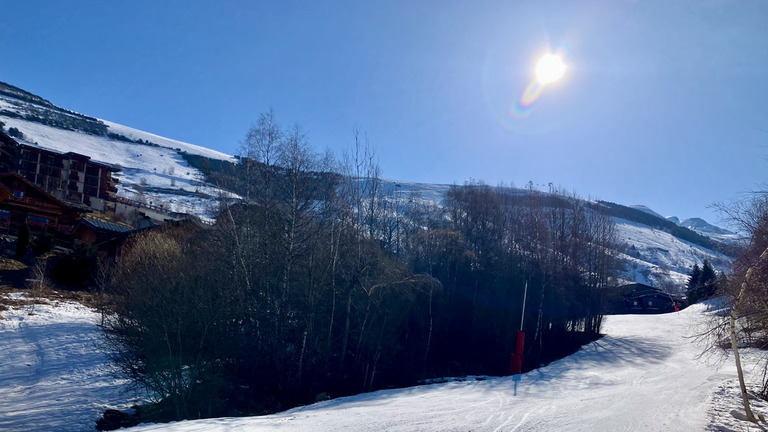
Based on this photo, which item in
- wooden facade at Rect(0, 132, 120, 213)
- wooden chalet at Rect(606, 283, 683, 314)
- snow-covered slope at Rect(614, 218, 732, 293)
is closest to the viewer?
wooden chalet at Rect(606, 283, 683, 314)

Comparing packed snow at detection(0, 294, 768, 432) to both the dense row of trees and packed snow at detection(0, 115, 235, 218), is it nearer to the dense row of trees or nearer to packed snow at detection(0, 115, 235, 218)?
the dense row of trees

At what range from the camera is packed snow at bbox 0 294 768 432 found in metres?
10.2

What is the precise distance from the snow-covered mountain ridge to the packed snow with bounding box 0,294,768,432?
196 ft

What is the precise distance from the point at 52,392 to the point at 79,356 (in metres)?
→ 4.88

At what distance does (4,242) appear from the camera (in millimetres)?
40000

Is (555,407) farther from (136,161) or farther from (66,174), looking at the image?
(136,161)

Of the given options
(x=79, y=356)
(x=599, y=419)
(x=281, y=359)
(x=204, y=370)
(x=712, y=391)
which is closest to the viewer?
(x=599, y=419)

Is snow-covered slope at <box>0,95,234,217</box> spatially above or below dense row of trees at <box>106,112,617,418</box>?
above

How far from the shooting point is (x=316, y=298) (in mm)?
22922

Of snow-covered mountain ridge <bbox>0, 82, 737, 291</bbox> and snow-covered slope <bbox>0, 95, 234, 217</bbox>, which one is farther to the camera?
snow-covered slope <bbox>0, 95, 234, 217</bbox>

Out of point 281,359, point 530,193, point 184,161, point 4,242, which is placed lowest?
point 281,359

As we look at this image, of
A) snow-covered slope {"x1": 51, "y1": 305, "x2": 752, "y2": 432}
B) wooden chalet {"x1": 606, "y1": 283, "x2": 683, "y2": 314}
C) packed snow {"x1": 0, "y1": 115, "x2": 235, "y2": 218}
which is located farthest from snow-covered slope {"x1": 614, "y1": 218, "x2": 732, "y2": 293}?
packed snow {"x1": 0, "y1": 115, "x2": 235, "y2": 218}

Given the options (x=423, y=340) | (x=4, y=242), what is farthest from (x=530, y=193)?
(x=4, y=242)

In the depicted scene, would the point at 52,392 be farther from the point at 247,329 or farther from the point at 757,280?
the point at 757,280
